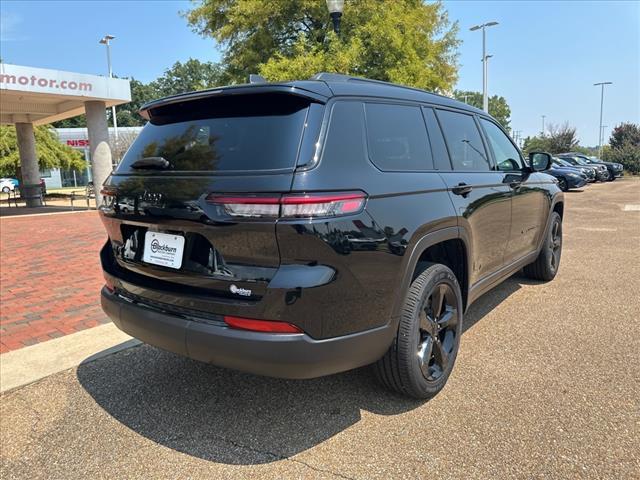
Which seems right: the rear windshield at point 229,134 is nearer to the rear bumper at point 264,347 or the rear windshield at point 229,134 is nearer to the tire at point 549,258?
the rear bumper at point 264,347

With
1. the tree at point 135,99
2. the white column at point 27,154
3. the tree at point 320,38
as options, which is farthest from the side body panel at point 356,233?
the tree at point 135,99

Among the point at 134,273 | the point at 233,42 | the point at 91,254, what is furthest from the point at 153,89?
the point at 134,273

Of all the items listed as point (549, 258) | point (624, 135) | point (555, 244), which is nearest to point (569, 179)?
point (555, 244)

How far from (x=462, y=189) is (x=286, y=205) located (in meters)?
1.57

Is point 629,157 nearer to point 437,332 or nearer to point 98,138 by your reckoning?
point 98,138

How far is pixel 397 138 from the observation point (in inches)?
112

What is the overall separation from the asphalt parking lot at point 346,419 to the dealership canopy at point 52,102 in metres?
12.8

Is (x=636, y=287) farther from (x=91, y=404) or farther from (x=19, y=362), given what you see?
(x=19, y=362)

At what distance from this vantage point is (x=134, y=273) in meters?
2.86

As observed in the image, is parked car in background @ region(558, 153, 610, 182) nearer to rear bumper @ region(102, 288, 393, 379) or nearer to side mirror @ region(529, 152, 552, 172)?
side mirror @ region(529, 152, 552, 172)

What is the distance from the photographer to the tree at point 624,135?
133 feet

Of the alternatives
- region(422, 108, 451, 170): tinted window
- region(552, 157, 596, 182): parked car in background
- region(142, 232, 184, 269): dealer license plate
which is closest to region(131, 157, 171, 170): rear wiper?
region(142, 232, 184, 269): dealer license plate

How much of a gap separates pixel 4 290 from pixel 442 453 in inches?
220

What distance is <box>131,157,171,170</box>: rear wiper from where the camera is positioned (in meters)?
2.69
